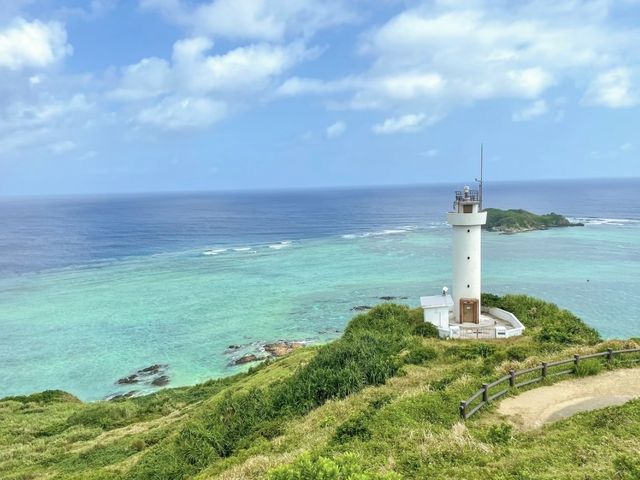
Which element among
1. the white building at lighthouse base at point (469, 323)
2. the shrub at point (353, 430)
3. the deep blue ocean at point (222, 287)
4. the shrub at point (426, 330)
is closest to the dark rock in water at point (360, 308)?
the deep blue ocean at point (222, 287)

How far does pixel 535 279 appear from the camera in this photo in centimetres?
5725

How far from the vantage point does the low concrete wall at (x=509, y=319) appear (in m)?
25.3

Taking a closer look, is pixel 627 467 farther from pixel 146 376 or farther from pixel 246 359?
pixel 146 376

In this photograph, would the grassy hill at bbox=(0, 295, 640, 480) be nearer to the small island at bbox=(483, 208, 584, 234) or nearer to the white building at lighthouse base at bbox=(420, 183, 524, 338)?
the white building at lighthouse base at bbox=(420, 183, 524, 338)

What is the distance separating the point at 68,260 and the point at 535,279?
240 ft

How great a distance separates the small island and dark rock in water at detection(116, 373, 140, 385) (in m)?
83.7

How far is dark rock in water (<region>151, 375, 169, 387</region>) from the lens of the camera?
34312 millimetres

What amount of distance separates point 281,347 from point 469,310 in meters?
17.6

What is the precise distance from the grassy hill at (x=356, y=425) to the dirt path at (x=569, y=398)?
29.0 inches

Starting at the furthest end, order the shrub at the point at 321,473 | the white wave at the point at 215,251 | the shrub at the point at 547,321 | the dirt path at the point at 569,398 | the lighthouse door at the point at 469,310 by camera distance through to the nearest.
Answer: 1. the white wave at the point at 215,251
2. the lighthouse door at the point at 469,310
3. the shrub at the point at 547,321
4. the dirt path at the point at 569,398
5. the shrub at the point at 321,473

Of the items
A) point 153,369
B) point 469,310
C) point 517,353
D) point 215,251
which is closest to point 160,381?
point 153,369

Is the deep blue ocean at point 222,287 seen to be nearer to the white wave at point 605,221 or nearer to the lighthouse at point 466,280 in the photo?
the white wave at point 605,221

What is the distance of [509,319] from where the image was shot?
27.5 m

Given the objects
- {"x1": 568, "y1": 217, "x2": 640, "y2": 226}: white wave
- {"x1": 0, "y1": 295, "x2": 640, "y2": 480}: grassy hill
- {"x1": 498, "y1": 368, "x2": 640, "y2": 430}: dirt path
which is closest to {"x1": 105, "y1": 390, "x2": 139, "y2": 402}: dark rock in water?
{"x1": 0, "y1": 295, "x2": 640, "y2": 480}: grassy hill
